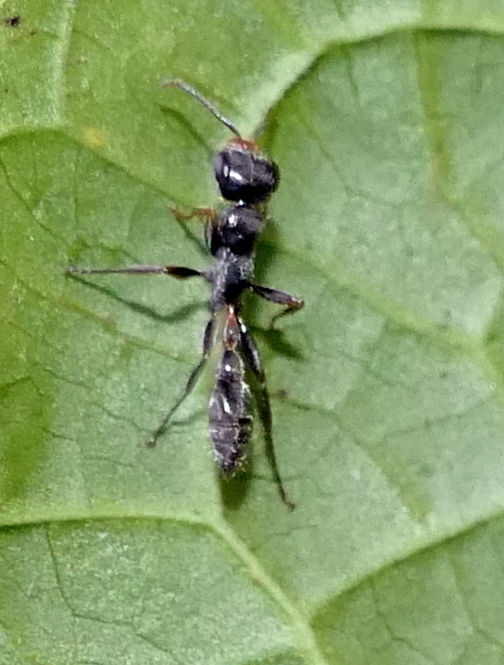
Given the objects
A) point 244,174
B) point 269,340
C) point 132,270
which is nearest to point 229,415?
point 269,340

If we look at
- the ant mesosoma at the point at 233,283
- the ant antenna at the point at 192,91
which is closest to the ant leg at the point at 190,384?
the ant mesosoma at the point at 233,283

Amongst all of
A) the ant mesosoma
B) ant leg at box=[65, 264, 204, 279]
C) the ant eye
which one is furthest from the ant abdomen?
the ant eye

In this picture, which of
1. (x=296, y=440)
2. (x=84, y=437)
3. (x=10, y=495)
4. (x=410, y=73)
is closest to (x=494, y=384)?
(x=296, y=440)

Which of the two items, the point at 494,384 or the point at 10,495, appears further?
the point at 494,384

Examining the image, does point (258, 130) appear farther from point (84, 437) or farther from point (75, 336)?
point (84, 437)

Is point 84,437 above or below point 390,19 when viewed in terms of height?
below

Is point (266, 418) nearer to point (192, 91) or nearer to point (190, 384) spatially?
point (190, 384)

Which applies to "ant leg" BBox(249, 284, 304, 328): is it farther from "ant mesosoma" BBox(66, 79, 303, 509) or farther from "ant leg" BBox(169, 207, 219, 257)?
"ant leg" BBox(169, 207, 219, 257)
